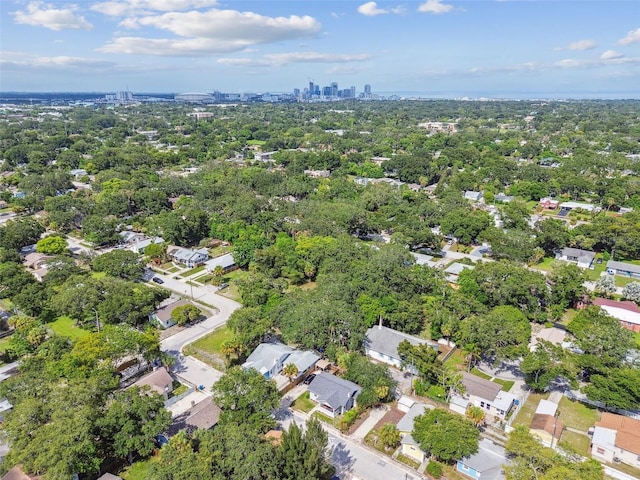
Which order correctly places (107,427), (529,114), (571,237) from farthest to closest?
(529,114) → (571,237) → (107,427)

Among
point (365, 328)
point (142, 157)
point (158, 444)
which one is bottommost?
point (158, 444)

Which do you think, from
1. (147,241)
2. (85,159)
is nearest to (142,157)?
(85,159)

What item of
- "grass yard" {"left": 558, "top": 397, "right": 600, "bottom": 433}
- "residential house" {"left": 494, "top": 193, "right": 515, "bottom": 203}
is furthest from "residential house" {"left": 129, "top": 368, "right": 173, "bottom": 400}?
"residential house" {"left": 494, "top": 193, "right": 515, "bottom": 203}

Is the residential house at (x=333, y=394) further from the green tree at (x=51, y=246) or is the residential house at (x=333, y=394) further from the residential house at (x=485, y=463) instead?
the green tree at (x=51, y=246)

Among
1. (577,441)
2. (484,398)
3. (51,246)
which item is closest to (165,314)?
(51,246)

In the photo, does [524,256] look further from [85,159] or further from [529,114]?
[529,114]

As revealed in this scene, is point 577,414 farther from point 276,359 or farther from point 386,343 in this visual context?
point 276,359

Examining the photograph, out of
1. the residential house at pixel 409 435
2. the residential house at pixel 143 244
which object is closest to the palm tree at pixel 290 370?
the residential house at pixel 409 435
